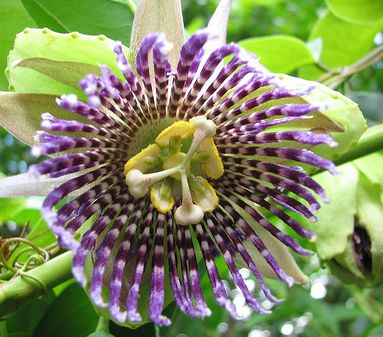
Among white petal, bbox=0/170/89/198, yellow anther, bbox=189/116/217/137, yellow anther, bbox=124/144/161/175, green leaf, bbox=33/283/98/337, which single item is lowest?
green leaf, bbox=33/283/98/337

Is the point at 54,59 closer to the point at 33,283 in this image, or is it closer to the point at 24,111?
the point at 24,111

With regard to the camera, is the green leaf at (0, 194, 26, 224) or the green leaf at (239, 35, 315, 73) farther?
the green leaf at (239, 35, 315, 73)

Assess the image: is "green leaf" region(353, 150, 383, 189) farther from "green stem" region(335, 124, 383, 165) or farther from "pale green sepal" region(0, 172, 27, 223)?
"pale green sepal" region(0, 172, 27, 223)

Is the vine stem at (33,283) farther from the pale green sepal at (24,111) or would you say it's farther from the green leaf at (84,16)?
the green leaf at (84,16)

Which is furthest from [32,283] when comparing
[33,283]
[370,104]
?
[370,104]

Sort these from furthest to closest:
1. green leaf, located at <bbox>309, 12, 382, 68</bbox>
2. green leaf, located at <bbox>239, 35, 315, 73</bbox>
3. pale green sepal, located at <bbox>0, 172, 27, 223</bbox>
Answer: green leaf, located at <bbox>309, 12, 382, 68</bbox> → green leaf, located at <bbox>239, 35, 315, 73</bbox> → pale green sepal, located at <bbox>0, 172, 27, 223</bbox>

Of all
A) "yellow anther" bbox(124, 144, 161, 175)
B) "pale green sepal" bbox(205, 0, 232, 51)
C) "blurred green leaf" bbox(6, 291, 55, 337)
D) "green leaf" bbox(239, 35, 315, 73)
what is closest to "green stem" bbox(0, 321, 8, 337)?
"blurred green leaf" bbox(6, 291, 55, 337)

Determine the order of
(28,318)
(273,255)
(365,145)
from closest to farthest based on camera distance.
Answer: (273,255) < (365,145) < (28,318)
